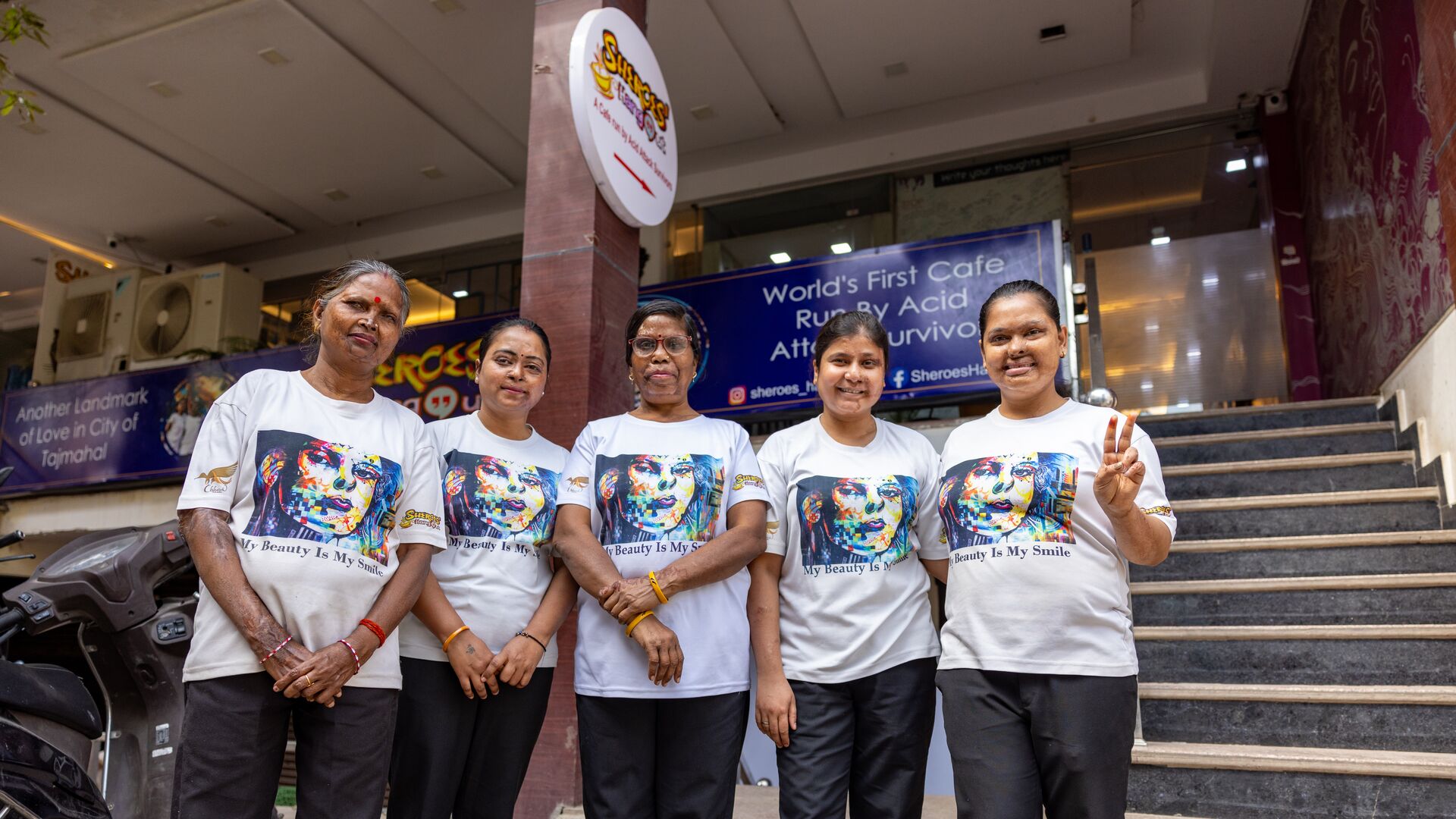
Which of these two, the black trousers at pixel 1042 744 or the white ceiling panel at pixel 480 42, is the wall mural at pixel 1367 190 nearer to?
the black trousers at pixel 1042 744

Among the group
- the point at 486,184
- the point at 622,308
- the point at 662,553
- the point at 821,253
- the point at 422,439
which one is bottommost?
the point at 662,553

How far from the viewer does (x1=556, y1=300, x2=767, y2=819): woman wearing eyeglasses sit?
1.96 metres

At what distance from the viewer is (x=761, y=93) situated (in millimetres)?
7059

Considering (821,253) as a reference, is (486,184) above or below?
above

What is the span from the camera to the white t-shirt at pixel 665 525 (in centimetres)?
200

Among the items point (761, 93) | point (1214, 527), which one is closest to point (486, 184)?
point (761, 93)

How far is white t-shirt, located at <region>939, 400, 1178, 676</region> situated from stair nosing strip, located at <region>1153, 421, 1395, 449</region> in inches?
132

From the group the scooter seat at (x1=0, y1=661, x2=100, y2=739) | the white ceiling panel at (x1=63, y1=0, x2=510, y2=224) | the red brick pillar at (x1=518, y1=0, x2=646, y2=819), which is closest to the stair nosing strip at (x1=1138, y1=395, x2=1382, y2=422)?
the red brick pillar at (x1=518, y1=0, x2=646, y2=819)

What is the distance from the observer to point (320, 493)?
6.05 feet

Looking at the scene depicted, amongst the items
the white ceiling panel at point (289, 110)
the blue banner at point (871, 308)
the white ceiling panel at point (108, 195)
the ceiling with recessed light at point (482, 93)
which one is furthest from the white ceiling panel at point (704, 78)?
the white ceiling panel at point (108, 195)

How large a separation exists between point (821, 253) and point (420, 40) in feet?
11.4

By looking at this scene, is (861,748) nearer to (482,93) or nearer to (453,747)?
(453,747)

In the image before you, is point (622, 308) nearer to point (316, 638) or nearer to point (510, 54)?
point (316, 638)

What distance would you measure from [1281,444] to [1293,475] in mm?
331
